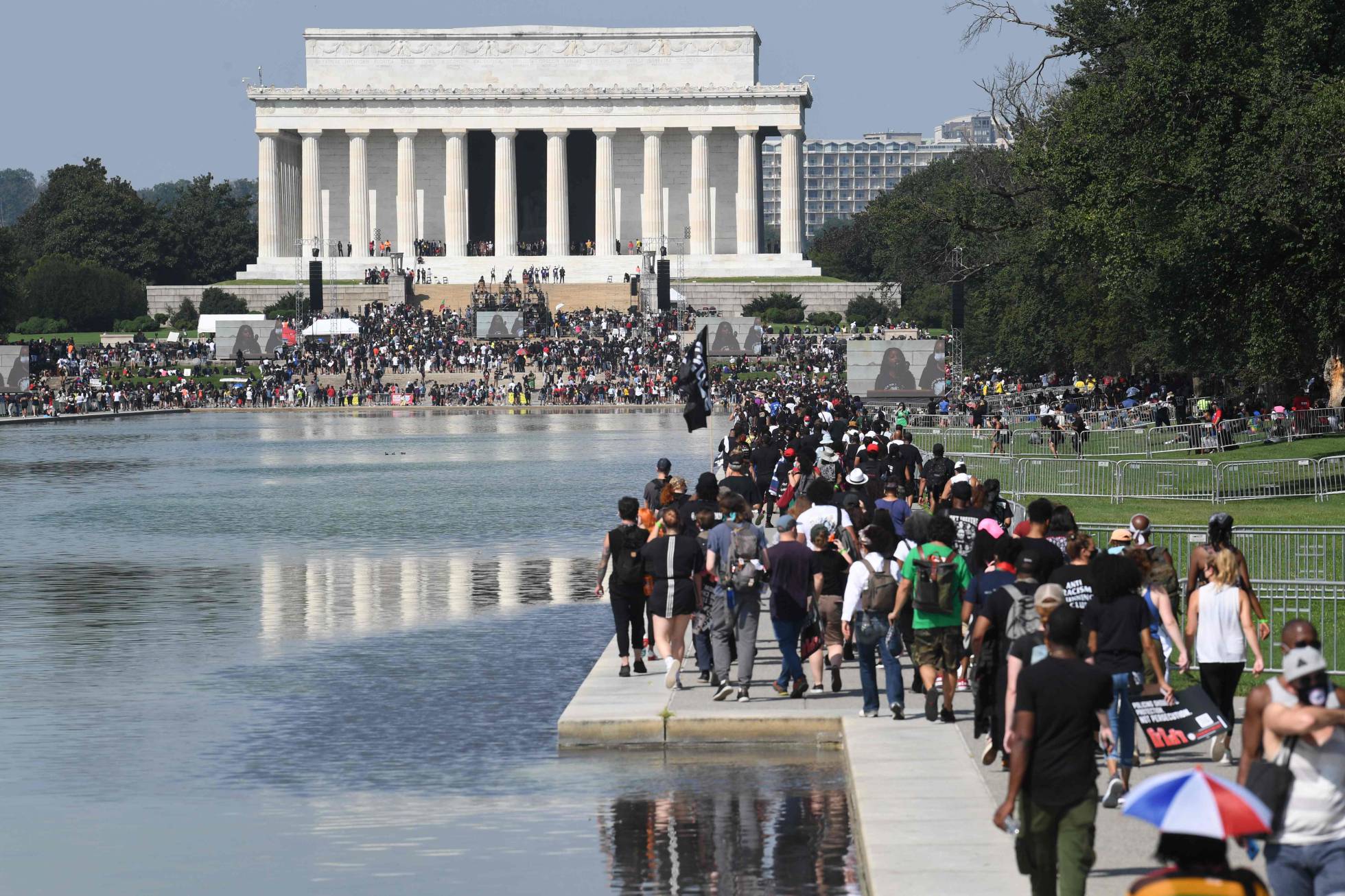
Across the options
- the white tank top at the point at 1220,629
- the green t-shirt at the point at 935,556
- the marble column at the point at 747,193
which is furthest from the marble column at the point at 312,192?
the white tank top at the point at 1220,629

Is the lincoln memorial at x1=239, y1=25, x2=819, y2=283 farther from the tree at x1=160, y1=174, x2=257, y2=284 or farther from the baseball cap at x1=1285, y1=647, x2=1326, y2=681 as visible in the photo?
the baseball cap at x1=1285, y1=647, x2=1326, y2=681

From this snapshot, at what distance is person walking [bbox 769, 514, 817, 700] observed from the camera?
59.8 ft

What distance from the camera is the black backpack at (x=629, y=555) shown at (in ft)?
64.5

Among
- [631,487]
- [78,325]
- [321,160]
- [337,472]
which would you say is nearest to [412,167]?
[321,160]

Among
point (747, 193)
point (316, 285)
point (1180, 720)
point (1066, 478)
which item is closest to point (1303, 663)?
point (1180, 720)

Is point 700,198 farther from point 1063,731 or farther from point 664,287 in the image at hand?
point 1063,731

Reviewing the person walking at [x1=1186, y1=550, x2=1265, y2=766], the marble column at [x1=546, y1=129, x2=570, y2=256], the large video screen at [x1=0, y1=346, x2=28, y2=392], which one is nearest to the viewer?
the person walking at [x1=1186, y1=550, x2=1265, y2=766]

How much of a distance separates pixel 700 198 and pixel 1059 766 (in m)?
129

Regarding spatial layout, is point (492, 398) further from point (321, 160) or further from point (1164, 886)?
point (1164, 886)

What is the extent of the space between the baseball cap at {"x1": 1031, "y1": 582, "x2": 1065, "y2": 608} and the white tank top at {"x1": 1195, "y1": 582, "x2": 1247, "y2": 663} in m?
2.62

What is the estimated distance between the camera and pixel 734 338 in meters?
100

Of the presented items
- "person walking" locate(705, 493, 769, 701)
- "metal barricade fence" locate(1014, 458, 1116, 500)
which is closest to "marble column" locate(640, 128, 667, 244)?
"metal barricade fence" locate(1014, 458, 1116, 500)

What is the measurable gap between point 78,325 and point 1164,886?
131510 mm

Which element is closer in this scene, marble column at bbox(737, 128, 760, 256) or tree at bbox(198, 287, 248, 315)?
tree at bbox(198, 287, 248, 315)
